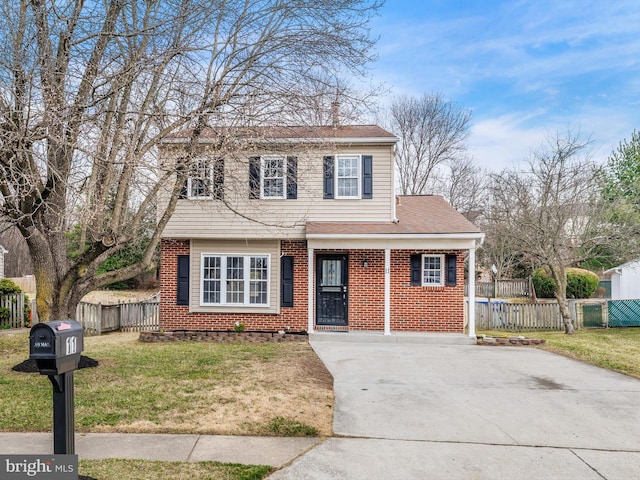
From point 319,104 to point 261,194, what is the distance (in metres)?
4.48

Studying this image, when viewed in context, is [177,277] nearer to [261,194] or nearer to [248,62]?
[261,194]

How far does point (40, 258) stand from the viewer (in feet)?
24.3

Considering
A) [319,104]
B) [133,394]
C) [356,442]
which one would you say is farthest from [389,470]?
[319,104]

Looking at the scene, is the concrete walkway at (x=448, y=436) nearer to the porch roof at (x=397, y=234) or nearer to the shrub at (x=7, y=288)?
the porch roof at (x=397, y=234)

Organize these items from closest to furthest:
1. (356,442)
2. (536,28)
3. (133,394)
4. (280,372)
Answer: (356,442)
(133,394)
(280,372)
(536,28)

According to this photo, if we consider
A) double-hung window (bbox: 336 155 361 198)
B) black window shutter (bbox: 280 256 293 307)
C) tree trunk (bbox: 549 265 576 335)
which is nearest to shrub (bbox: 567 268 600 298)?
tree trunk (bbox: 549 265 576 335)

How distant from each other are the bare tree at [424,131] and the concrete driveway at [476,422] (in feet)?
66.9

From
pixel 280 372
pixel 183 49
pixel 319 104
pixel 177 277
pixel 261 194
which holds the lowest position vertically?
pixel 280 372

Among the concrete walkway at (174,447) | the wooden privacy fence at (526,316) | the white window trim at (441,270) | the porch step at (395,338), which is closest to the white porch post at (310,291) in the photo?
the porch step at (395,338)

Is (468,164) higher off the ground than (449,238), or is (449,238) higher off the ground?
(468,164)

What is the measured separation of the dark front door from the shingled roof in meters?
1.12

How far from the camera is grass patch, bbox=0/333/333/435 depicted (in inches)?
196

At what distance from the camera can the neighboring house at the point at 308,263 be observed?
11938 millimetres

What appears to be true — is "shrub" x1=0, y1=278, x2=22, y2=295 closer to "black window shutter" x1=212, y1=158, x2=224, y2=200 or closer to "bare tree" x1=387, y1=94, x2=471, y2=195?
"black window shutter" x1=212, y1=158, x2=224, y2=200
